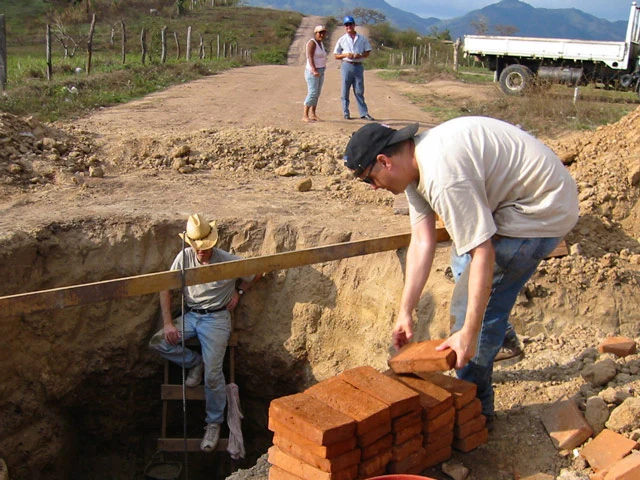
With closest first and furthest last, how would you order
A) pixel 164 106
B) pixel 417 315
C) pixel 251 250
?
pixel 417 315 < pixel 251 250 < pixel 164 106

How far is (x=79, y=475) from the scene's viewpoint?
21.5 ft

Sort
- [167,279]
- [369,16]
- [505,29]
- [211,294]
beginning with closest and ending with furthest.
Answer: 1. [167,279]
2. [211,294]
3. [505,29]
4. [369,16]

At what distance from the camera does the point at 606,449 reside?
317cm

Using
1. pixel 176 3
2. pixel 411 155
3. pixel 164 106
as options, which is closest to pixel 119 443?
pixel 411 155

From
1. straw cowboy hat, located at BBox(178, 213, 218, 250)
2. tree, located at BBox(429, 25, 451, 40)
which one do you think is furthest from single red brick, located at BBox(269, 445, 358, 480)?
tree, located at BBox(429, 25, 451, 40)

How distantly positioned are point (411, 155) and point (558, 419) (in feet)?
5.66

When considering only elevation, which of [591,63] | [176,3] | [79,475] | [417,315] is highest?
[176,3]

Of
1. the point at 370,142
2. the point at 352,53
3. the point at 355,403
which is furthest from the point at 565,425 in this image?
the point at 352,53

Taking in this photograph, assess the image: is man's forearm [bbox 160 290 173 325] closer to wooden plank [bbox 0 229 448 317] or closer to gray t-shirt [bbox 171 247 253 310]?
gray t-shirt [bbox 171 247 253 310]

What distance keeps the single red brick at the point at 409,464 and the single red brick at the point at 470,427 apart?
0.24 meters

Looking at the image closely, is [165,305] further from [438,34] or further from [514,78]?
[438,34]

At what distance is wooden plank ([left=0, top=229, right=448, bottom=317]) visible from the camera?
342cm

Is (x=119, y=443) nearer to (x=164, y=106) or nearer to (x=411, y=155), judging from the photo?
(x=411, y=155)

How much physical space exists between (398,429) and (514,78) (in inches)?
598
